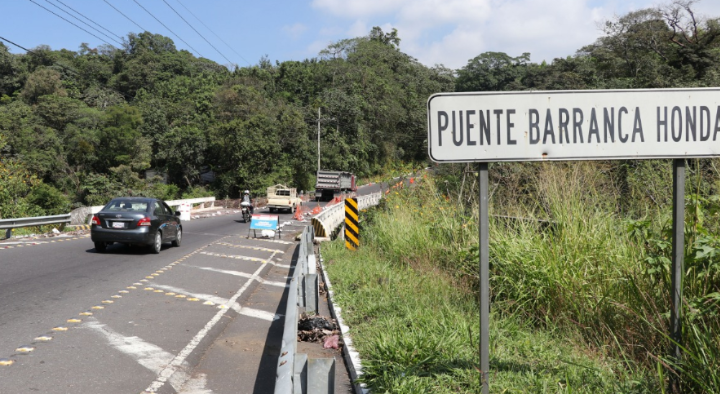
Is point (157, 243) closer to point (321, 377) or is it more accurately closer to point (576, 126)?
point (321, 377)

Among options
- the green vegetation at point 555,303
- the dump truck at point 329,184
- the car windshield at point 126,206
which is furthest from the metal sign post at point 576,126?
the dump truck at point 329,184

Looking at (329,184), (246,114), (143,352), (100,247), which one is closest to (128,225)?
(100,247)

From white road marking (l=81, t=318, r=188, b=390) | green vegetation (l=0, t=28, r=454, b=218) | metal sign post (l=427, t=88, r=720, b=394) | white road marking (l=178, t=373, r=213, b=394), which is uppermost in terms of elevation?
green vegetation (l=0, t=28, r=454, b=218)

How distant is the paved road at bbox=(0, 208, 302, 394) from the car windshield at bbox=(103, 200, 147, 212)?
114 centimetres

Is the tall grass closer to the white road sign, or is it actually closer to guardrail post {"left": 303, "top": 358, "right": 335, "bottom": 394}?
the white road sign

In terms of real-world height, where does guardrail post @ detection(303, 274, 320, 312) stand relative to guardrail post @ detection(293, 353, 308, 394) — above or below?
below

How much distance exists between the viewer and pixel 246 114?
63.5 meters

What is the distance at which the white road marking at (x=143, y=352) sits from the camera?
580cm

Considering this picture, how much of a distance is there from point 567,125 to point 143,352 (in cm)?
494

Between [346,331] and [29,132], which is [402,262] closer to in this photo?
[346,331]

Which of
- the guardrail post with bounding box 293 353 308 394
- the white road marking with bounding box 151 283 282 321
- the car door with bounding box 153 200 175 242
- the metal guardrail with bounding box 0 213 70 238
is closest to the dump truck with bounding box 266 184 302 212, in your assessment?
the metal guardrail with bounding box 0 213 70 238

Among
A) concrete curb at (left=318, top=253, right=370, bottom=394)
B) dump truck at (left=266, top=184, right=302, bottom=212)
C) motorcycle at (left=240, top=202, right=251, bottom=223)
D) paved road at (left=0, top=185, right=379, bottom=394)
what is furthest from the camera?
dump truck at (left=266, top=184, right=302, bottom=212)

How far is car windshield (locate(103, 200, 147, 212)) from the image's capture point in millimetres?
15554

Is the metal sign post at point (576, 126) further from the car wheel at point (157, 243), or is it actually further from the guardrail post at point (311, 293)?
the car wheel at point (157, 243)
